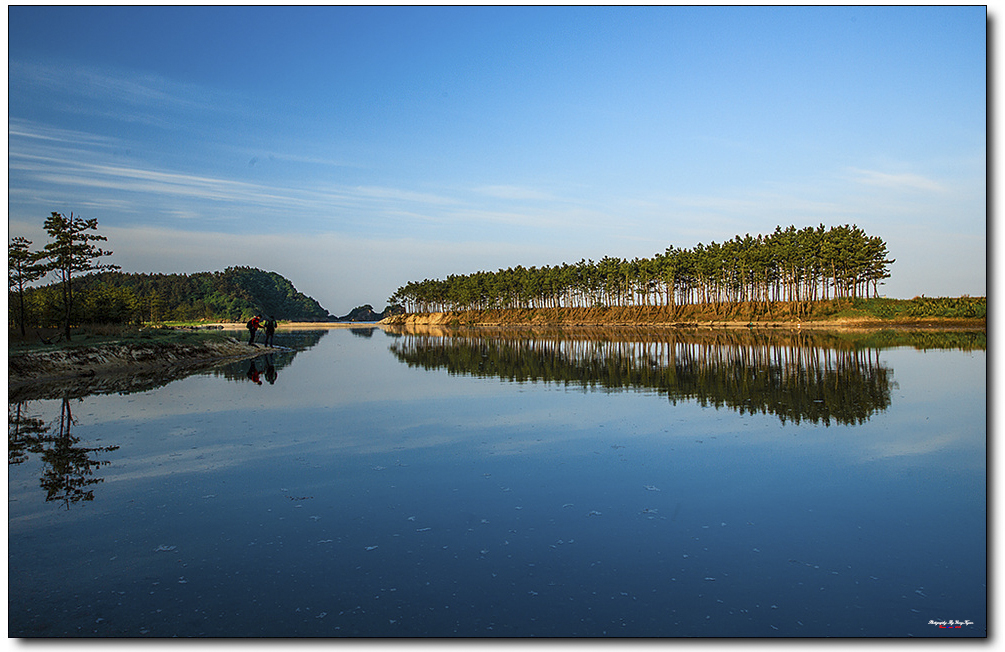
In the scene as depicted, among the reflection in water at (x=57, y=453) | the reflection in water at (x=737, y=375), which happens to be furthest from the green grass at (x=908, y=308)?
the reflection in water at (x=57, y=453)

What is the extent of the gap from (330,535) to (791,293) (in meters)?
115

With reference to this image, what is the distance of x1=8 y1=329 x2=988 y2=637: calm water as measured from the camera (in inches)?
227

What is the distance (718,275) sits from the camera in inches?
4685

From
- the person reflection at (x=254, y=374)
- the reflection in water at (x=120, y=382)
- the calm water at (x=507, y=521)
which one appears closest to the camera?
the calm water at (x=507, y=521)

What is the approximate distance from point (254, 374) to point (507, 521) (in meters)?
26.4

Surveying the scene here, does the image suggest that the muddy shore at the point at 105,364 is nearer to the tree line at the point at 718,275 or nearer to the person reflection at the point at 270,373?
the person reflection at the point at 270,373

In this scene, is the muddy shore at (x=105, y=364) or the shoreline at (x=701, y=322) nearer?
the muddy shore at (x=105, y=364)

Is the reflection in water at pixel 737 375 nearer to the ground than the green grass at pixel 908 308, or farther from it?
nearer to the ground

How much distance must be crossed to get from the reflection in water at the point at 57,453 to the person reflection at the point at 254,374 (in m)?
9.60

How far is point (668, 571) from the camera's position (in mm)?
6531

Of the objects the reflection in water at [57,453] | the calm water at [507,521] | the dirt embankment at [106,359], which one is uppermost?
the dirt embankment at [106,359]

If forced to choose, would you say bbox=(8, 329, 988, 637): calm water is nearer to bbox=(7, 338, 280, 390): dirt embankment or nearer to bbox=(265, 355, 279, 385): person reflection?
bbox=(265, 355, 279, 385): person reflection

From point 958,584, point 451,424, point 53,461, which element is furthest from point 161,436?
point 958,584

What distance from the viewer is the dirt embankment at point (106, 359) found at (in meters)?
27.5
